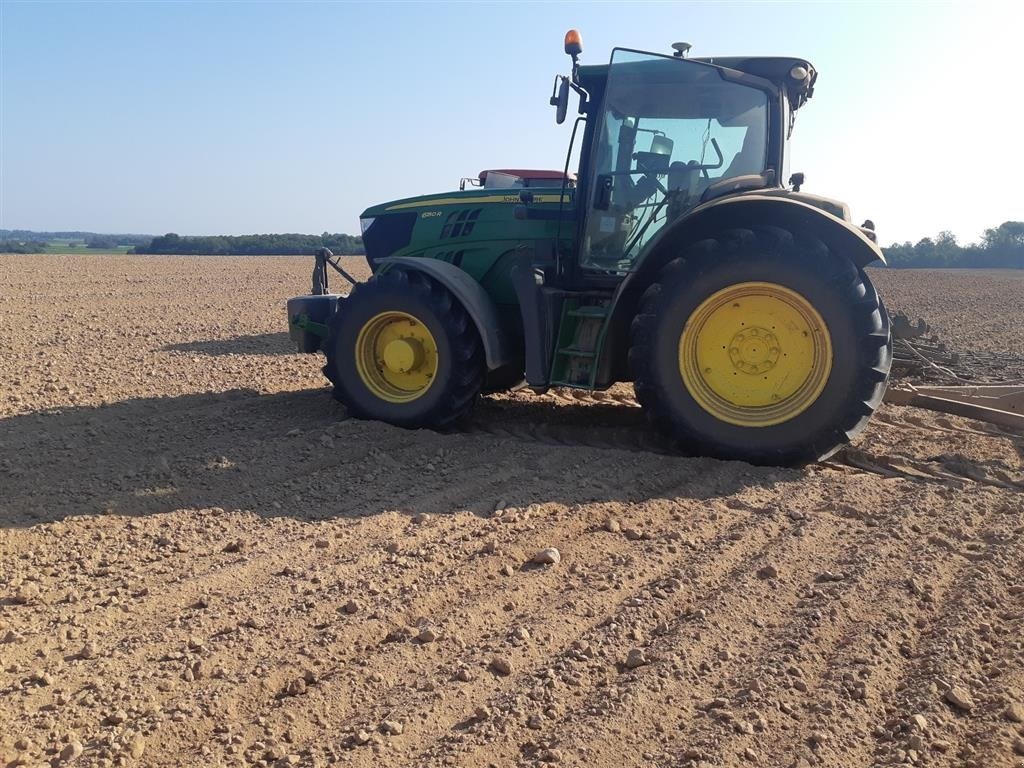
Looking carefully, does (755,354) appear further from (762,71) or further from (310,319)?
(310,319)

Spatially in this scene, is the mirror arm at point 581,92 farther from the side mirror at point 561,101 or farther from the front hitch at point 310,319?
the front hitch at point 310,319

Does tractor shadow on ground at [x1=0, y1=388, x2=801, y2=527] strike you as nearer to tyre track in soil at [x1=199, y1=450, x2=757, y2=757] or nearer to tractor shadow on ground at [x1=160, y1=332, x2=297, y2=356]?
tyre track in soil at [x1=199, y1=450, x2=757, y2=757]

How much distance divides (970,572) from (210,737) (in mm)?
3034

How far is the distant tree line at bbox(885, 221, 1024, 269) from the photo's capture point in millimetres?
48750

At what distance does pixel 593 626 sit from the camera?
10.4ft

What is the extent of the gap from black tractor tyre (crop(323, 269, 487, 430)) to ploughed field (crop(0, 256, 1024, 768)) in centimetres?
25

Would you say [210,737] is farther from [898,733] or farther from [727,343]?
[727,343]

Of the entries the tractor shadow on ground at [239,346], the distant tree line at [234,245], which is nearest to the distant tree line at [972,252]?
the distant tree line at [234,245]

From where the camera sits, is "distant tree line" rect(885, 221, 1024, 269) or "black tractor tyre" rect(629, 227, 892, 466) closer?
"black tractor tyre" rect(629, 227, 892, 466)

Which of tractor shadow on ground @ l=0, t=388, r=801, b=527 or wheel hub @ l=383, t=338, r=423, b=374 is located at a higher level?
wheel hub @ l=383, t=338, r=423, b=374

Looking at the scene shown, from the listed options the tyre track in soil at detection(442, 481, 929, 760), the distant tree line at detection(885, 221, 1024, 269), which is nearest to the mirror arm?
the tyre track in soil at detection(442, 481, 929, 760)

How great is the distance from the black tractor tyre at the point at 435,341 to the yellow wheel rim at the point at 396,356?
51 millimetres

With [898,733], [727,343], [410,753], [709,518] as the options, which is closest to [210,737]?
[410,753]

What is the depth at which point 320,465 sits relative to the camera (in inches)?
201
